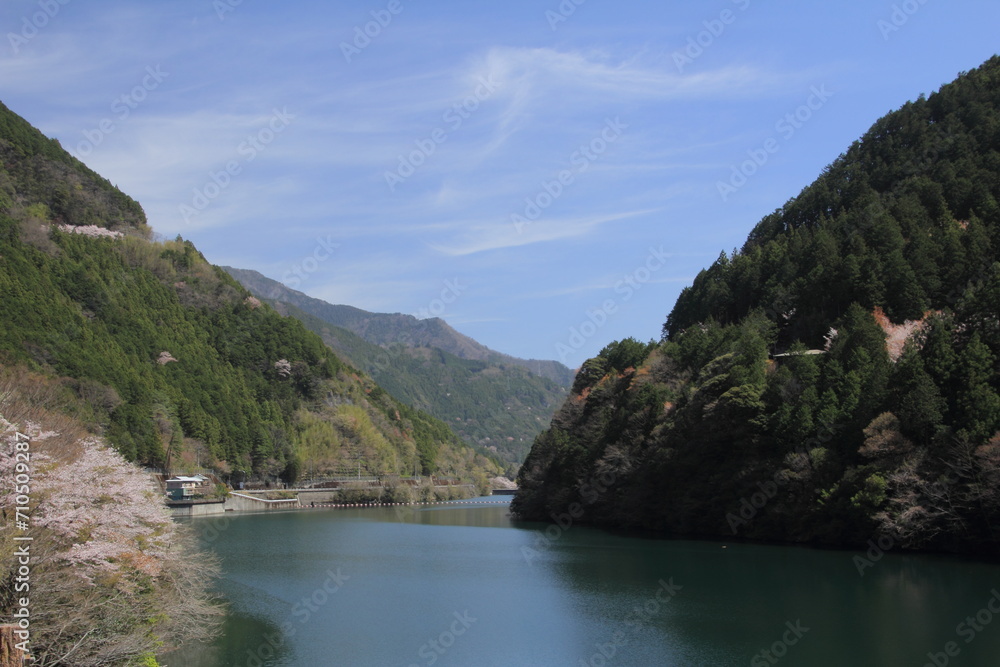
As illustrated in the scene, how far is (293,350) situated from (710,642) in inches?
4273

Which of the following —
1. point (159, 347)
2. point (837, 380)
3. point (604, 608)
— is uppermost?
point (159, 347)

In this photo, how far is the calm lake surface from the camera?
75.4ft

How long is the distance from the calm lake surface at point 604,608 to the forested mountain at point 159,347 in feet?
123

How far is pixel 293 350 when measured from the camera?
414ft

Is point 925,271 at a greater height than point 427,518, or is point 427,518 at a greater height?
point 925,271

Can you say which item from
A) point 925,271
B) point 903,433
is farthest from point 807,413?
point 925,271

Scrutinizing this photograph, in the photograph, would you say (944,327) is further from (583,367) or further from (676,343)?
(583,367)

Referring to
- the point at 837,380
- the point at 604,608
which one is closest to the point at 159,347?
the point at 837,380

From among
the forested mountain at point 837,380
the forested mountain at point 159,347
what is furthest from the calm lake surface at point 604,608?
the forested mountain at point 159,347

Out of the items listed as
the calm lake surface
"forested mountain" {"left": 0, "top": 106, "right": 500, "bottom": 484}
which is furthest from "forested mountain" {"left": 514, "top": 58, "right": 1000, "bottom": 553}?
"forested mountain" {"left": 0, "top": 106, "right": 500, "bottom": 484}

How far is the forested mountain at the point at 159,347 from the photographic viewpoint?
7975 centimetres

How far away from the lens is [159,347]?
3962 inches

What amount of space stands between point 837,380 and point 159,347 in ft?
262

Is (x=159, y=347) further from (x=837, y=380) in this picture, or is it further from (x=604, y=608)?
(x=604, y=608)
